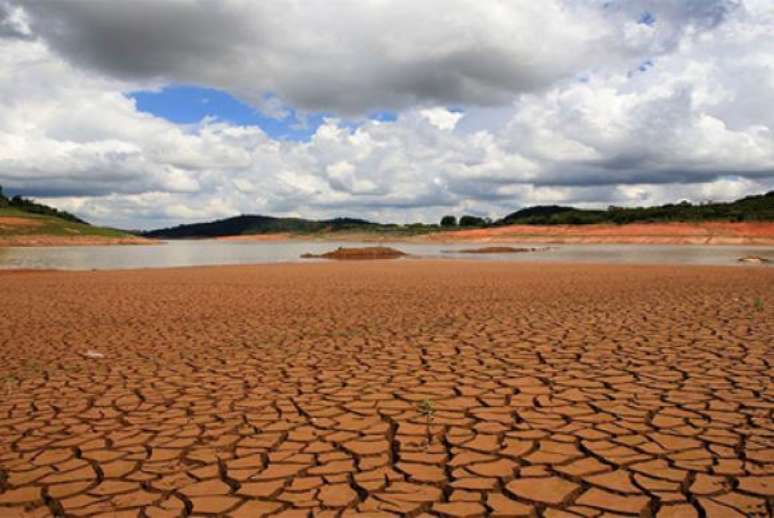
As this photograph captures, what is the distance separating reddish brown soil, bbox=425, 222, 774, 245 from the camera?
6266cm

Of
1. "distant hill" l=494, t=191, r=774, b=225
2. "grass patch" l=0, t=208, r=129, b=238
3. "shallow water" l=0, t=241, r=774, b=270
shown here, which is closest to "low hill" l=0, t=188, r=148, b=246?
"grass patch" l=0, t=208, r=129, b=238

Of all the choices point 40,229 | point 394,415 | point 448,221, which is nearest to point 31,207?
point 40,229

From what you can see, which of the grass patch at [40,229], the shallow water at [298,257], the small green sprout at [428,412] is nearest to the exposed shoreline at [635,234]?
the shallow water at [298,257]

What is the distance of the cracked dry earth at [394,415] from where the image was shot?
364 cm

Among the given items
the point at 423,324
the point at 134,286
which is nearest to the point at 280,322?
the point at 423,324

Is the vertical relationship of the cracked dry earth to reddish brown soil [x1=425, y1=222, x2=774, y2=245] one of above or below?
below

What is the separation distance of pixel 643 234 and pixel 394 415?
72.7 metres

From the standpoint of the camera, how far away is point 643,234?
7031cm

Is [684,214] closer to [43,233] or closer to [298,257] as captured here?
[298,257]

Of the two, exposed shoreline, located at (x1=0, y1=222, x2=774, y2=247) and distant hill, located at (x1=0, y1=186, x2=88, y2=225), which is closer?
exposed shoreline, located at (x1=0, y1=222, x2=774, y2=247)

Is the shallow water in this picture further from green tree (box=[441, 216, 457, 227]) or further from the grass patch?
green tree (box=[441, 216, 457, 227])

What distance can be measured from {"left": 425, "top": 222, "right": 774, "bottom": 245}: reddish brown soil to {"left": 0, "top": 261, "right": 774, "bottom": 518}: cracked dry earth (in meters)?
59.1

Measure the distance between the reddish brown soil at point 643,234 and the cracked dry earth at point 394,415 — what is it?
194 ft

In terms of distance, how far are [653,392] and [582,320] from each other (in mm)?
5244
